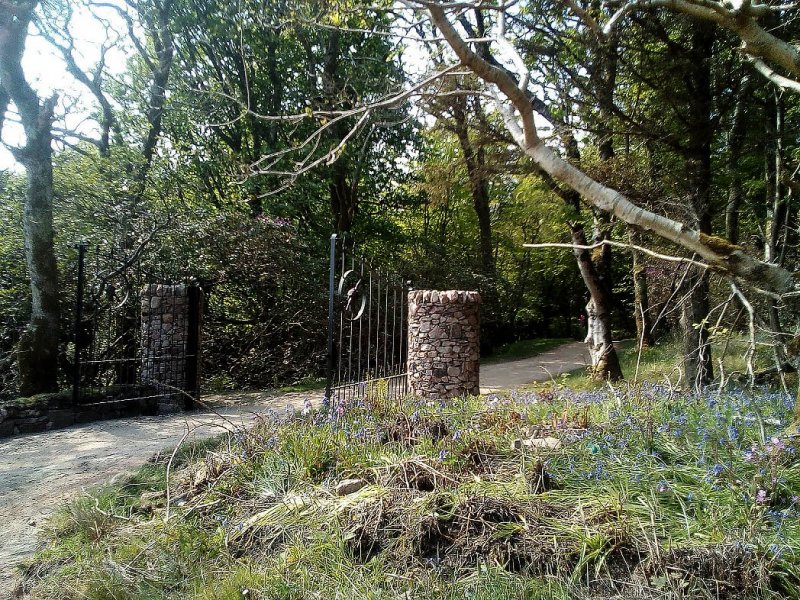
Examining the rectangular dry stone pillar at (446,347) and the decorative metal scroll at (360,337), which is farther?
the rectangular dry stone pillar at (446,347)

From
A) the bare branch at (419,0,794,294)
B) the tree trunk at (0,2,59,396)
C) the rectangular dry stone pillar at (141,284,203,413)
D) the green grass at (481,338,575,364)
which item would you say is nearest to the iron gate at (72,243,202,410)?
the rectangular dry stone pillar at (141,284,203,413)

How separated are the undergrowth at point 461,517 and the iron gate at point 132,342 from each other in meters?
4.13

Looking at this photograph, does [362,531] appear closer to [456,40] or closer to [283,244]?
[456,40]

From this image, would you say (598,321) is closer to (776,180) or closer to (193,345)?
(776,180)

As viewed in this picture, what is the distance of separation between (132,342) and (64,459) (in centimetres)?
381

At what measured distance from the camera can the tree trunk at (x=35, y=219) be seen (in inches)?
298

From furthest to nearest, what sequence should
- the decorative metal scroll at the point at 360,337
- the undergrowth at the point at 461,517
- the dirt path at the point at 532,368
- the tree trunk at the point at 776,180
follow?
the dirt path at the point at 532,368 < the tree trunk at the point at 776,180 < the decorative metal scroll at the point at 360,337 < the undergrowth at the point at 461,517

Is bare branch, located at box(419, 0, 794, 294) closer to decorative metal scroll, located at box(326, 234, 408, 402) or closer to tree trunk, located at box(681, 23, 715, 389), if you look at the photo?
decorative metal scroll, located at box(326, 234, 408, 402)

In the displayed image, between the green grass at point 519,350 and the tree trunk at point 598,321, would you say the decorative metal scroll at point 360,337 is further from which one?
the green grass at point 519,350

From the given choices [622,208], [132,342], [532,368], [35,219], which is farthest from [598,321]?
[35,219]

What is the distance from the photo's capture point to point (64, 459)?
5293 mm

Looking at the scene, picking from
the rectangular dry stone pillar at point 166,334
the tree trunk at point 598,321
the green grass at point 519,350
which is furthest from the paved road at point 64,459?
the green grass at point 519,350

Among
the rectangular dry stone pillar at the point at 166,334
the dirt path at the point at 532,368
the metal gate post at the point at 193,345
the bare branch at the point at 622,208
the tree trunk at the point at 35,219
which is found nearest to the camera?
the bare branch at the point at 622,208

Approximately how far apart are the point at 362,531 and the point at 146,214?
8380 mm
